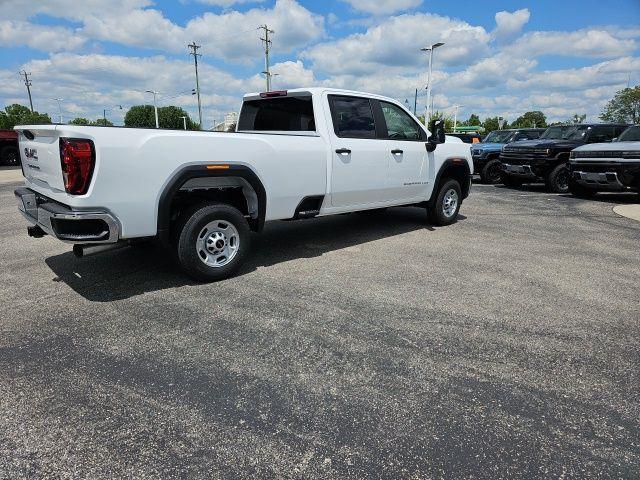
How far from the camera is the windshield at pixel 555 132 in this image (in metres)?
14.0

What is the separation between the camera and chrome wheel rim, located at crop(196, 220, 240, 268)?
179 inches

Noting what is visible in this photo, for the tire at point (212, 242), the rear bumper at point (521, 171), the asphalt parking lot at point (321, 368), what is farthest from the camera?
the rear bumper at point (521, 171)

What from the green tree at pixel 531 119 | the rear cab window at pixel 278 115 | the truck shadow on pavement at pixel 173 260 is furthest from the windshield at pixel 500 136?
the green tree at pixel 531 119

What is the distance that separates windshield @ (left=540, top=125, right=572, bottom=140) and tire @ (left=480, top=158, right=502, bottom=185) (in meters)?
1.69

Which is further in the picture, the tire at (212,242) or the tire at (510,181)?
the tire at (510,181)

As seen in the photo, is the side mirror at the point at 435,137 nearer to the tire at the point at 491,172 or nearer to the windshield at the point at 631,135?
the windshield at the point at 631,135

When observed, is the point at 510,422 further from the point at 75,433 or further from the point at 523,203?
the point at 523,203

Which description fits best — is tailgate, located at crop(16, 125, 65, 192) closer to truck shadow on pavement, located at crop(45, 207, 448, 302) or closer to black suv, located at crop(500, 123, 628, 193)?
truck shadow on pavement, located at crop(45, 207, 448, 302)

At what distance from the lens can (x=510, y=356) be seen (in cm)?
324

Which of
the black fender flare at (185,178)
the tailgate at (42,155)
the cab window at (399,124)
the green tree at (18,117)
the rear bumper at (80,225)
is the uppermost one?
the green tree at (18,117)

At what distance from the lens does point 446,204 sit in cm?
769

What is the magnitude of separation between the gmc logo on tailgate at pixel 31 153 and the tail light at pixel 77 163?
0.78 m

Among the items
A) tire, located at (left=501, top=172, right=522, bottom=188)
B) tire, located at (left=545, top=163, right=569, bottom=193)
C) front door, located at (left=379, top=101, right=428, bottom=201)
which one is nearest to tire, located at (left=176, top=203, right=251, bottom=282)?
front door, located at (left=379, top=101, right=428, bottom=201)

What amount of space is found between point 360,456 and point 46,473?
1.46 meters
